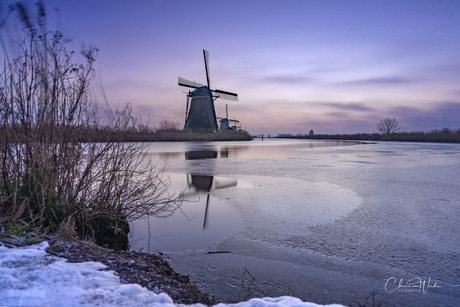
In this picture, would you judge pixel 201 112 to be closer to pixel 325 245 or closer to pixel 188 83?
pixel 188 83

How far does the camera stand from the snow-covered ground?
5.70ft

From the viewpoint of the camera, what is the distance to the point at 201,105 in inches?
1628

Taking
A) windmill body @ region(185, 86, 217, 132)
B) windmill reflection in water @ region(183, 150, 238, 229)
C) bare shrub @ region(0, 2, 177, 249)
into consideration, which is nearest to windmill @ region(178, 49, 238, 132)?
windmill body @ region(185, 86, 217, 132)

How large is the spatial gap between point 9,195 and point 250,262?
9.32ft

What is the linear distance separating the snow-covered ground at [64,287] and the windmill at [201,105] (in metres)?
39.7

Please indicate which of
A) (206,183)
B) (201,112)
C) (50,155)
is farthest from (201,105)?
(50,155)

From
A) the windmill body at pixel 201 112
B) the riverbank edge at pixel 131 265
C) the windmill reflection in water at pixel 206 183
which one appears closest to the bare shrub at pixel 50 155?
the riverbank edge at pixel 131 265

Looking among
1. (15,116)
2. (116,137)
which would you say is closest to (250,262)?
(116,137)

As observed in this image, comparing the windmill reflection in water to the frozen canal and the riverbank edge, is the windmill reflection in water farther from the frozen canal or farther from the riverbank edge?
the riverbank edge

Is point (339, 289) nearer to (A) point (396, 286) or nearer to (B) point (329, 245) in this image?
(A) point (396, 286)

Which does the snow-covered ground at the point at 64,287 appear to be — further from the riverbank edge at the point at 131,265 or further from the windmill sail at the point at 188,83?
the windmill sail at the point at 188,83

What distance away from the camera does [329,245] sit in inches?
Result: 149

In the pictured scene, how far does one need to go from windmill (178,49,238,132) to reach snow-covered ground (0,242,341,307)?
130 ft

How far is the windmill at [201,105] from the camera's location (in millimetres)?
40938
